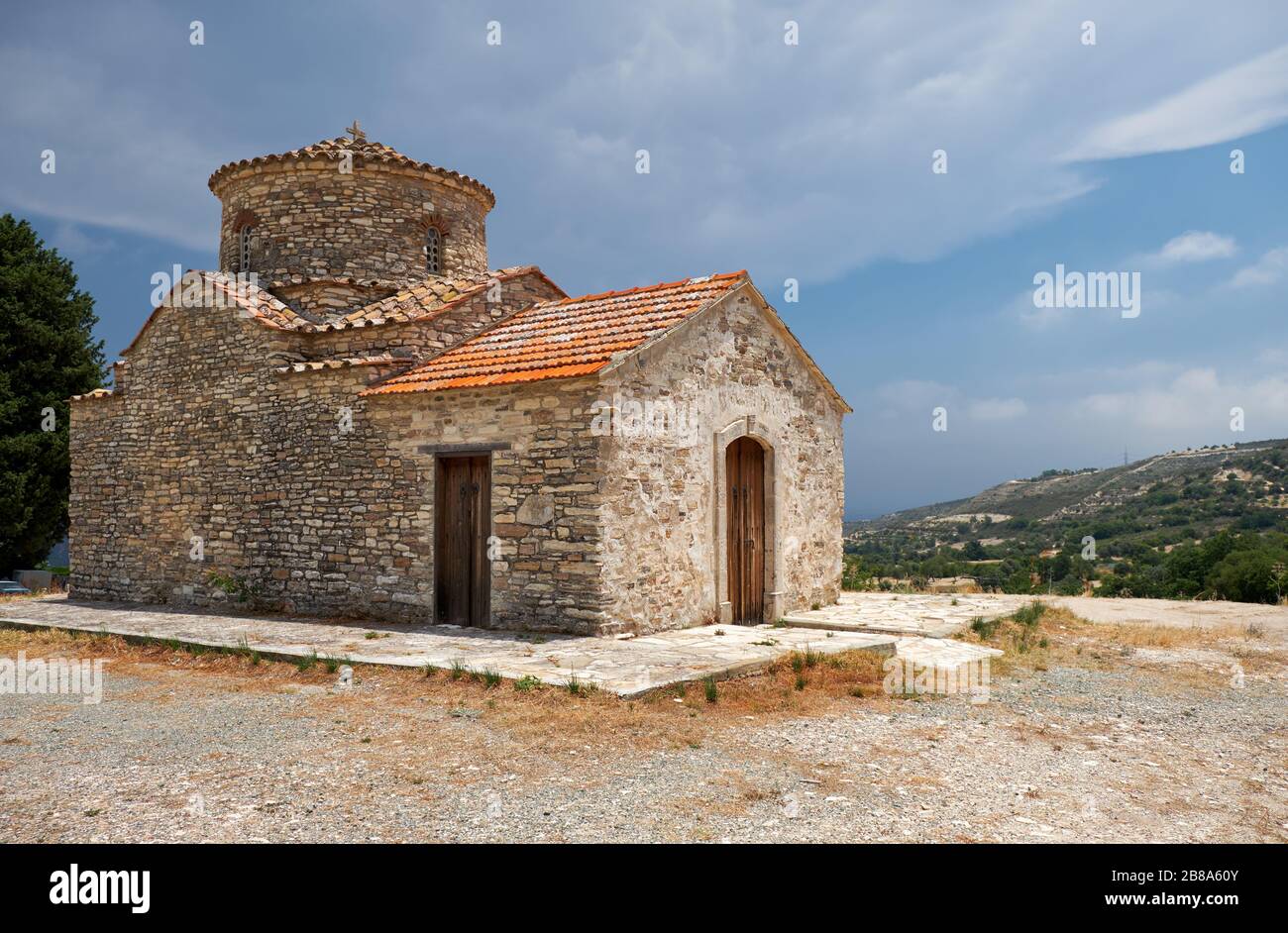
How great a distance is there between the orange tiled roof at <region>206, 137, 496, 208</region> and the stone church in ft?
0.14

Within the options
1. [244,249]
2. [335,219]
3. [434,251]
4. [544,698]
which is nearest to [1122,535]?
[434,251]

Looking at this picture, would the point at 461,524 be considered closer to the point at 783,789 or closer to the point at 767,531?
the point at 767,531

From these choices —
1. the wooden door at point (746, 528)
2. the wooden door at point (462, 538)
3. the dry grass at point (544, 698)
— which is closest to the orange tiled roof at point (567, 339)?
the wooden door at point (462, 538)

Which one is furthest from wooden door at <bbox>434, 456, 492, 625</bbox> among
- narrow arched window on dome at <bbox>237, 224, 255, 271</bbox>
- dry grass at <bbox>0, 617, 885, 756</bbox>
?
narrow arched window on dome at <bbox>237, 224, 255, 271</bbox>

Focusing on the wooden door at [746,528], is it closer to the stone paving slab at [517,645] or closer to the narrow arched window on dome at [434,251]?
the stone paving slab at [517,645]

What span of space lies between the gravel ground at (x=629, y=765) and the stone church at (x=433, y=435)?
114 inches

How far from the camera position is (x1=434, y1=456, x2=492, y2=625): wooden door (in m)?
10.4

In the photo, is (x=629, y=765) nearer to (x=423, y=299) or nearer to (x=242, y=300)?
(x=423, y=299)

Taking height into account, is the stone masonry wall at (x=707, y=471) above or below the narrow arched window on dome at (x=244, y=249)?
below

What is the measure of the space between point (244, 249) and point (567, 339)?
7.08 metres

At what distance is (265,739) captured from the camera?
18.9 ft

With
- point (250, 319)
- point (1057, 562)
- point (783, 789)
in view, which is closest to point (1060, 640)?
point (783, 789)

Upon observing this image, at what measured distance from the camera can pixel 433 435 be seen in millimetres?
10742

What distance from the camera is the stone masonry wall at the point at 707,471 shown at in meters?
9.63
